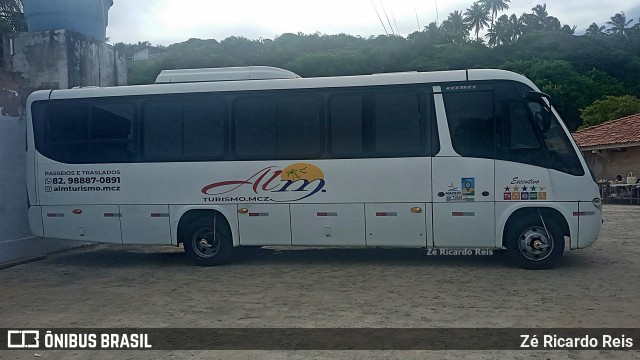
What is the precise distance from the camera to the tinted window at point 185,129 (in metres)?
10.3

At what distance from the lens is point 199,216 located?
34.4 ft

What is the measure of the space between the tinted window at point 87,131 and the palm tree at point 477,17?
101361mm

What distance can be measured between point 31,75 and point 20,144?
5.50 feet

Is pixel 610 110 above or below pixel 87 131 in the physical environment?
above

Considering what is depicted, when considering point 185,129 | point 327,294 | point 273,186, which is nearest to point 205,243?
point 273,186

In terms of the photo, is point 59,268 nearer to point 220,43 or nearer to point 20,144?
point 20,144

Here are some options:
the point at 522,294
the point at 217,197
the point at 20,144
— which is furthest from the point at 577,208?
the point at 20,144

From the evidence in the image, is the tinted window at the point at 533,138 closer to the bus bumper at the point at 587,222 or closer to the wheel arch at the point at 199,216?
the bus bumper at the point at 587,222

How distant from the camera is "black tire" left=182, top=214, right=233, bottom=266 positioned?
10430 millimetres

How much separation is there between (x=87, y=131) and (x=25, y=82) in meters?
2.59

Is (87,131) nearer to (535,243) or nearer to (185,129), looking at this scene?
(185,129)

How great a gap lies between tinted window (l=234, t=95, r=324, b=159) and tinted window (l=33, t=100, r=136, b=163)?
2.08 metres

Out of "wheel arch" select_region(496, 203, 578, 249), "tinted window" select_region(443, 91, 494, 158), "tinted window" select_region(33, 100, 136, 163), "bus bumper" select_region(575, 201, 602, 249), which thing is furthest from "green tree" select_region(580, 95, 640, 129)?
"tinted window" select_region(33, 100, 136, 163)

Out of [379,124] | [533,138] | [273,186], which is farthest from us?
[273,186]
